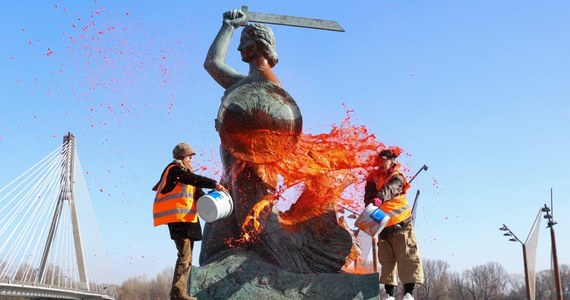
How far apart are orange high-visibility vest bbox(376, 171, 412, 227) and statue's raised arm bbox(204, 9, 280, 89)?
1616 mm

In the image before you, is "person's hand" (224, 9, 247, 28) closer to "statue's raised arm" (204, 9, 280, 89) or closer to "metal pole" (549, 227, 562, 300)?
"statue's raised arm" (204, 9, 280, 89)

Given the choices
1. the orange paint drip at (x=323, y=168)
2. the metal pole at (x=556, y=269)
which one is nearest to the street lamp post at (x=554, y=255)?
the metal pole at (x=556, y=269)

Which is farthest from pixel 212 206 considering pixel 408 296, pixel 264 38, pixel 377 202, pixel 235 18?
pixel 235 18

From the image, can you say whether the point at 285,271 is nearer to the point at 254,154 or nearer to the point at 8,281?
the point at 254,154

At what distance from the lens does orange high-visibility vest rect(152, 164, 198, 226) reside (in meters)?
5.28

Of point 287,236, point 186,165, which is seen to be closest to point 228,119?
point 186,165

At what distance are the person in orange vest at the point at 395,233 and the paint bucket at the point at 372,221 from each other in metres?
0.22

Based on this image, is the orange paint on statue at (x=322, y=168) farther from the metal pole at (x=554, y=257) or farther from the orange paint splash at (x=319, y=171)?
the metal pole at (x=554, y=257)

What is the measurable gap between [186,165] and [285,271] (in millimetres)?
1371

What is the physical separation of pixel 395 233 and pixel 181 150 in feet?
7.24

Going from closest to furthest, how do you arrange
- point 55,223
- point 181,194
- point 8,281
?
point 181,194 < point 8,281 < point 55,223

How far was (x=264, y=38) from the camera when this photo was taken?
22.0 ft

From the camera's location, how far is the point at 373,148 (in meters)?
6.82

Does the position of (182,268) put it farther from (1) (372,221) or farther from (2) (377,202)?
(2) (377,202)
